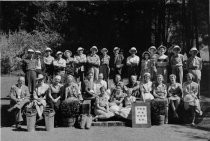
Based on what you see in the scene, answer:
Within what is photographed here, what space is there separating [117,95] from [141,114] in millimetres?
1135

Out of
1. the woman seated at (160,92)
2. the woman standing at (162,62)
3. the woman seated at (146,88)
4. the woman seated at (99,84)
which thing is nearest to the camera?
the woman seated at (160,92)

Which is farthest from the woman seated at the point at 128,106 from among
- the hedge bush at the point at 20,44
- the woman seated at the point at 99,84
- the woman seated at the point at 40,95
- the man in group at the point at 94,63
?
the hedge bush at the point at 20,44

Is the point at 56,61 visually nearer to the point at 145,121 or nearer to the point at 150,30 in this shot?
the point at 145,121

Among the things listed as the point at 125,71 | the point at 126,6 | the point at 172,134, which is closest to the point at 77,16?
the point at 126,6

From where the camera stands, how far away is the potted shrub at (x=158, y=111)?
10984 mm

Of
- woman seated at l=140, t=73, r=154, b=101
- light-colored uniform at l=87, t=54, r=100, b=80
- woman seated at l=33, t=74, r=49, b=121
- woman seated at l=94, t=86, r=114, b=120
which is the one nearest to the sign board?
woman seated at l=140, t=73, r=154, b=101

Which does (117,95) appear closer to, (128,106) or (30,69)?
(128,106)

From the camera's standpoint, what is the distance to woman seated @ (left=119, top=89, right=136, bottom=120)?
11.1 meters

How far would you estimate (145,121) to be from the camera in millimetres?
10859

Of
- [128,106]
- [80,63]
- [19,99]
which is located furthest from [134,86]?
[19,99]

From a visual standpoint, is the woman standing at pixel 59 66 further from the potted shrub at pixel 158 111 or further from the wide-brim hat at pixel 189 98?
the wide-brim hat at pixel 189 98

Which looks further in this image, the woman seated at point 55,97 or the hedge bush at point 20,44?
the hedge bush at point 20,44

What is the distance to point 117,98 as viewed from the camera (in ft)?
38.2

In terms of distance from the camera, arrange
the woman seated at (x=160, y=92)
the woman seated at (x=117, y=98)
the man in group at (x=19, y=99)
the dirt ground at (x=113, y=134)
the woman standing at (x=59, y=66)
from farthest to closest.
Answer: the woman standing at (x=59, y=66), the woman seated at (x=117, y=98), the woman seated at (x=160, y=92), the man in group at (x=19, y=99), the dirt ground at (x=113, y=134)
